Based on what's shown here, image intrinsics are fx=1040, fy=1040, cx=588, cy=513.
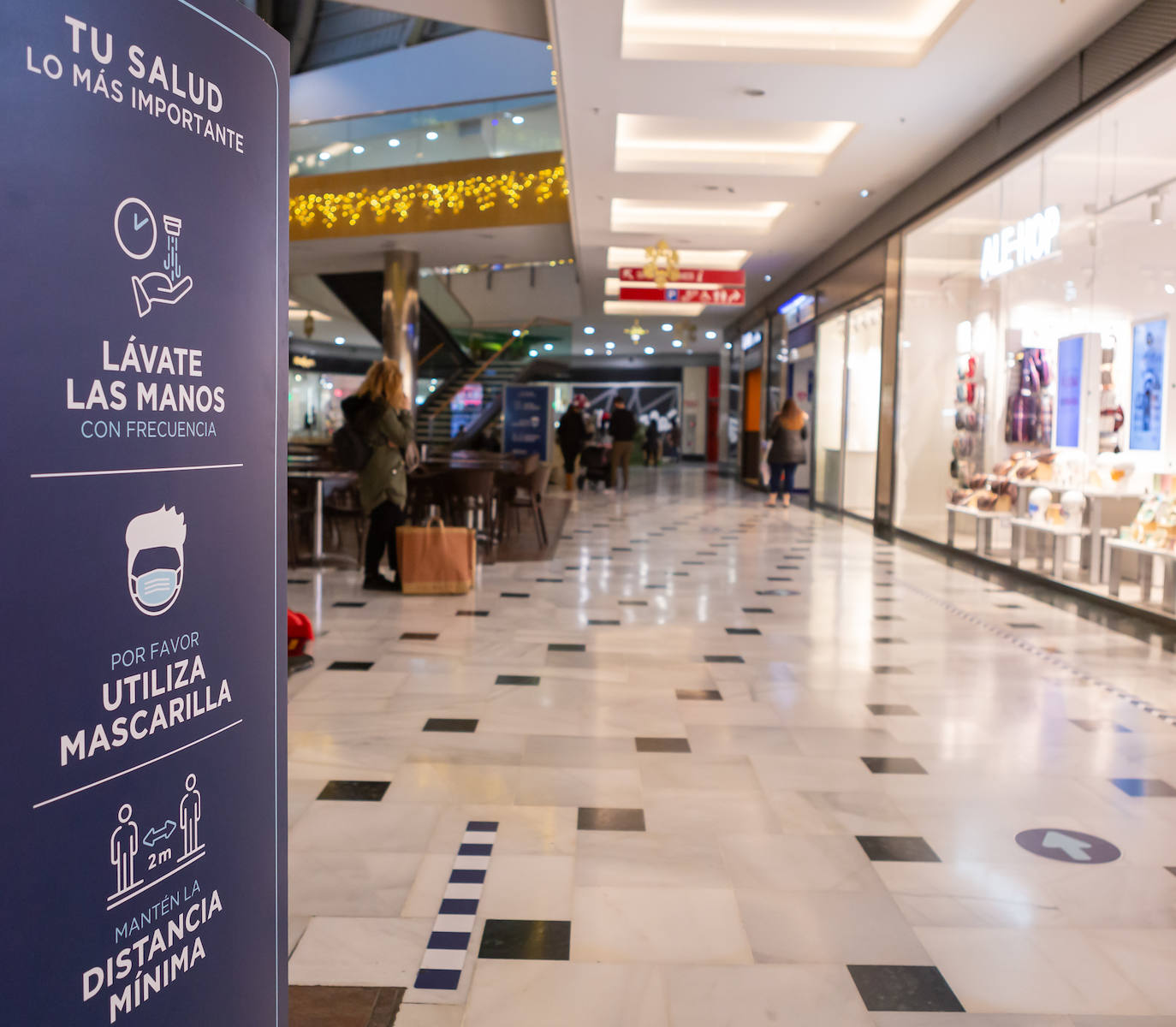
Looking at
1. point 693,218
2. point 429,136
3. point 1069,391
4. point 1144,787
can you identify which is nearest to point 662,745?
point 1144,787

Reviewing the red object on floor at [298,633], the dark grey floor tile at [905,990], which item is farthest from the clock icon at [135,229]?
the red object on floor at [298,633]

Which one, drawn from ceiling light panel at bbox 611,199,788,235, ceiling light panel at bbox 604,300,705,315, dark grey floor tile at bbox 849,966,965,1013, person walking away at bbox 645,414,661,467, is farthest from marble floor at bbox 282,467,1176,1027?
person walking away at bbox 645,414,661,467

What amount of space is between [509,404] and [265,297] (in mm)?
15155

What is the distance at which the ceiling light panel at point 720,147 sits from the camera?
9.09 m

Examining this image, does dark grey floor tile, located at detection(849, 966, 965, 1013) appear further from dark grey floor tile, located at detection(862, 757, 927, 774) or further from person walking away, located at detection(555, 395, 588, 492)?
person walking away, located at detection(555, 395, 588, 492)

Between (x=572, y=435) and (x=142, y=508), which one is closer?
(x=142, y=508)

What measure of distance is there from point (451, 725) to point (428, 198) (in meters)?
10.4

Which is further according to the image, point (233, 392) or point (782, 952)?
point (782, 952)

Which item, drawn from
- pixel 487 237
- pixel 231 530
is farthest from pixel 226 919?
pixel 487 237

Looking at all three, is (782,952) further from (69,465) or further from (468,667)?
(468,667)

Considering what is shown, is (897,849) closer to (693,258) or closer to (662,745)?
(662,745)

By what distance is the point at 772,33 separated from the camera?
272 inches

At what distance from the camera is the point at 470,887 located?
2.57 m

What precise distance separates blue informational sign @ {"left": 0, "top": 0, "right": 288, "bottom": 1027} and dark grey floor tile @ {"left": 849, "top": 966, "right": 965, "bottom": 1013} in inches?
48.6
